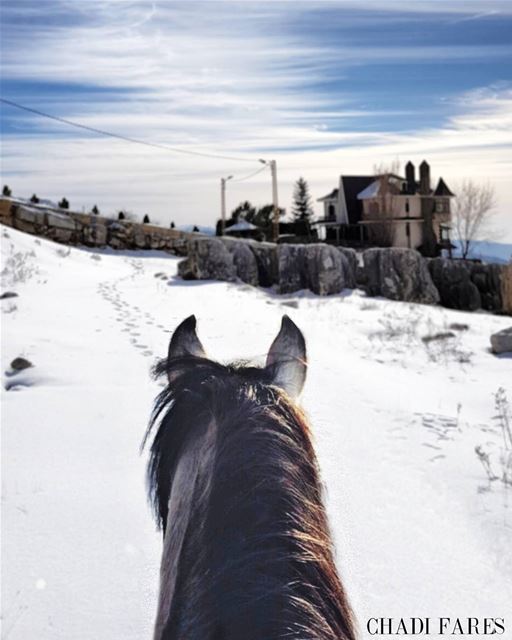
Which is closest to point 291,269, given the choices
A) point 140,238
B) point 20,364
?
point 20,364

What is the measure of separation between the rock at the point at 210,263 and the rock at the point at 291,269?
0.57 ft

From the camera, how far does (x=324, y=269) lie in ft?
6.83

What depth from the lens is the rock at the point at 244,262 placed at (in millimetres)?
2051

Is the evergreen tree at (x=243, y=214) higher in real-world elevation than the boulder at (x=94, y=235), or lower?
lower

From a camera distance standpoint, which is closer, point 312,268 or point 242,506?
point 242,506

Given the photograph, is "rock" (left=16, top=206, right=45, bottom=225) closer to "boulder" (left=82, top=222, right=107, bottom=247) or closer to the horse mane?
"boulder" (left=82, top=222, right=107, bottom=247)

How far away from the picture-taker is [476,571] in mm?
1361

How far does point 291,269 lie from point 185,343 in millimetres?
1200

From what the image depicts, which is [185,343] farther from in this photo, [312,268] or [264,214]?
[264,214]

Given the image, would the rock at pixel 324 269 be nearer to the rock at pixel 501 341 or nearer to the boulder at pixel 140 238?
the rock at pixel 501 341

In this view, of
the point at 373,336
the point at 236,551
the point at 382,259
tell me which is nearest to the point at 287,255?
the point at 373,336

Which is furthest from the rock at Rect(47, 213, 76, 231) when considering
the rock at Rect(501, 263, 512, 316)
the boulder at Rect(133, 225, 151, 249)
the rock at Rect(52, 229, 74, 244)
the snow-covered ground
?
the snow-covered ground

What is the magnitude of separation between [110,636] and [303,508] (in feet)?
3.54

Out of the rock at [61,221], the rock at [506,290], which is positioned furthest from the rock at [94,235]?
the rock at [506,290]
